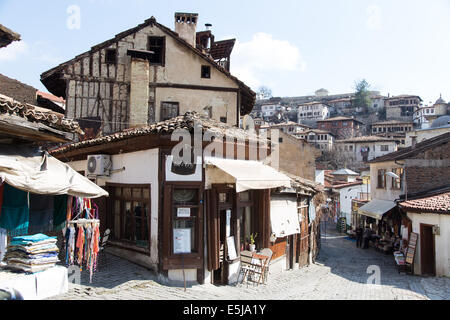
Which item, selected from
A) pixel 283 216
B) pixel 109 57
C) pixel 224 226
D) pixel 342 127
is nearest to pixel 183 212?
pixel 224 226

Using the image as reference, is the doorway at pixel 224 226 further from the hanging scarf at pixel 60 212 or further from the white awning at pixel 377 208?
the white awning at pixel 377 208

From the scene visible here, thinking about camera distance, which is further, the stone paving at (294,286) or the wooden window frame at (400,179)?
the wooden window frame at (400,179)

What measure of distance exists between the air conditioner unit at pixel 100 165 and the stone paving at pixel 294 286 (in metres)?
2.51

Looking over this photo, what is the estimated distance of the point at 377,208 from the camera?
73.2ft

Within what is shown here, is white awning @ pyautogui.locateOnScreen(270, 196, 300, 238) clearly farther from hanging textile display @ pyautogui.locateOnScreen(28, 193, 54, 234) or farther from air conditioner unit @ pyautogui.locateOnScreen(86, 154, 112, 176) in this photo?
hanging textile display @ pyautogui.locateOnScreen(28, 193, 54, 234)

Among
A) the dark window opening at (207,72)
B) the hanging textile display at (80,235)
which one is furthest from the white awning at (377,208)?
the hanging textile display at (80,235)

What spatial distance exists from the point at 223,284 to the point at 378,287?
6.37 m

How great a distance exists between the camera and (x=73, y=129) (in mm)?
6707

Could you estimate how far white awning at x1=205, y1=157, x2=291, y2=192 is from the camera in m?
8.42

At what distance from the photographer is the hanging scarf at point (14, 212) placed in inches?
244

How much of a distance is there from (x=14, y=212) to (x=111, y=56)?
12.7m

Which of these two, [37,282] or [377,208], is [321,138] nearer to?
[377,208]

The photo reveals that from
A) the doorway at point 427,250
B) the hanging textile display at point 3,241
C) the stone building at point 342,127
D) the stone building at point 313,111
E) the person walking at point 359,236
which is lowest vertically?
the person walking at point 359,236

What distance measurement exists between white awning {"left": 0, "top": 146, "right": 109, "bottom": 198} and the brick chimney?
1465 centimetres
